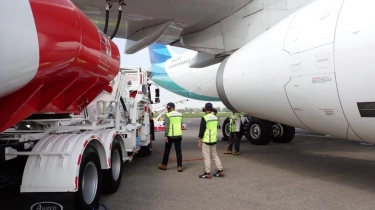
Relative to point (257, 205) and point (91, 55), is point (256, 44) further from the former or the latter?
point (91, 55)

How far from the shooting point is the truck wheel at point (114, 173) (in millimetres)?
4684

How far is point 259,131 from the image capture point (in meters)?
10.3

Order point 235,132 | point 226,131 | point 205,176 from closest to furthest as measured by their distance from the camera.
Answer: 1. point 205,176
2. point 235,132
3. point 226,131

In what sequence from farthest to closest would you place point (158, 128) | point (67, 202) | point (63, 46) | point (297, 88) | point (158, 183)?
point (158, 128), point (158, 183), point (297, 88), point (67, 202), point (63, 46)

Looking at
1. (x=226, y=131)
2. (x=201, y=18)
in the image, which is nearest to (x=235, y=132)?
(x=201, y=18)

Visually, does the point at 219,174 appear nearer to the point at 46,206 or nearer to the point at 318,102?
the point at 318,102

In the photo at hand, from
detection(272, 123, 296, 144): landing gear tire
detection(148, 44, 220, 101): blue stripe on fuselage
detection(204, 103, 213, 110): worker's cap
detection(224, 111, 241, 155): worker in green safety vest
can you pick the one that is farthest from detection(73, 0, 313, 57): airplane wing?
detection(148, 44, 220, 101): blue stripe on fuselage

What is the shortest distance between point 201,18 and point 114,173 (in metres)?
4.42

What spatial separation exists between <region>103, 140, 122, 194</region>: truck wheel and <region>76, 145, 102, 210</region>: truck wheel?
502 mm

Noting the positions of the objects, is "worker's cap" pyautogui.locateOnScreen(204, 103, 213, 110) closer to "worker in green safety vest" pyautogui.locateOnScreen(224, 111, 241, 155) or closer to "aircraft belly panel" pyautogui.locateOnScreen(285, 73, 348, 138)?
"aircraft belly panel" pyautogui.locateOnScreen(285, 73, 348, 138)

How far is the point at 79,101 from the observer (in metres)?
4.30

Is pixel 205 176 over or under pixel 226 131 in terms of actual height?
under

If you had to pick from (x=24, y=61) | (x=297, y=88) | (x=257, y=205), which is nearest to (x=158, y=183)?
(x=257, y=205)

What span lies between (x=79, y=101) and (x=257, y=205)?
2.79 m
